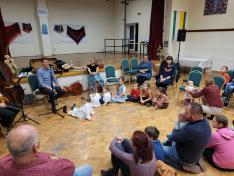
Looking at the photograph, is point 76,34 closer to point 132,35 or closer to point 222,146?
point 132,35

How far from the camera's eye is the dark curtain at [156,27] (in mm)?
7191

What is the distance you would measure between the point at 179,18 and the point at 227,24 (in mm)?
1802

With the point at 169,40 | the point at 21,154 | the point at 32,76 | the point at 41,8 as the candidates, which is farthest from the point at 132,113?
the point at 41,8

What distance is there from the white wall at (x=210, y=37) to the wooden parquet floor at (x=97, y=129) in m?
4.14

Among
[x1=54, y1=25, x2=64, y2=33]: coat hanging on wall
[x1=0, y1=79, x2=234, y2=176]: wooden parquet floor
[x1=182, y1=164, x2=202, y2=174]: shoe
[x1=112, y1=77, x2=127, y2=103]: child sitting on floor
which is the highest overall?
[x1=54, y1=25, x2=64, y2=33]: coat hanging on wall

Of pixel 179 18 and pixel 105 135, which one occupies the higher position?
pixel 179 18

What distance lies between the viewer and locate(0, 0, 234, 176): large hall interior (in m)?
1.86

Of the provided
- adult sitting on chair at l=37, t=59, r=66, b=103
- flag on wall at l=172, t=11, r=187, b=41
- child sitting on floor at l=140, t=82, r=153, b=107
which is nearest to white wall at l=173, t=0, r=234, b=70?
flag on wall at l=172, t=11, r=187, b=41

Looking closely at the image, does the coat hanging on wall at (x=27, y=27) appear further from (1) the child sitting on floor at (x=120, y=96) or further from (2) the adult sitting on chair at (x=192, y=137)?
(2) the adult sitting on chair at (x=192, y=137)

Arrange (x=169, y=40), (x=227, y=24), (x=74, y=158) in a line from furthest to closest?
1. (x=169, y=40)
2. (x=227, y=24)
3. (x=74, y=158)

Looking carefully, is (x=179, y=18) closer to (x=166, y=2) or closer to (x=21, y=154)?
(x=166, y=2)

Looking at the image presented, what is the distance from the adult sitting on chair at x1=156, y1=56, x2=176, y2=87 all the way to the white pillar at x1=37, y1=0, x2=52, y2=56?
23.0 feet

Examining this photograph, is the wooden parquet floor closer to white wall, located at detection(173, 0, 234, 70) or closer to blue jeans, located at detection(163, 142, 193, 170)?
blue jeans, located at detection(163, 142, 193, 170)

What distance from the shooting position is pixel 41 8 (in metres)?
9.11
